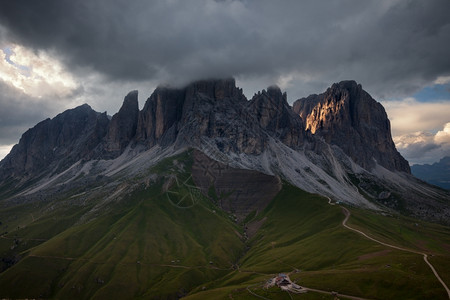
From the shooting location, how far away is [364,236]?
556ft

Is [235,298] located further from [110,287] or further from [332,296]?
[110,287]

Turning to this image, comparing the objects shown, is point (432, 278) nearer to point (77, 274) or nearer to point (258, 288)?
point (258, 288)

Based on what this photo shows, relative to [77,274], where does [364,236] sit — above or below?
above

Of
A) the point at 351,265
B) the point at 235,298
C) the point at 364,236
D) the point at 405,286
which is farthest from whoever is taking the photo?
the point at 364,236

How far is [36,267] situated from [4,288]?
19.2 metres

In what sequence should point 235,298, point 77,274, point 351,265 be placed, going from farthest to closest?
point 77,274 < point 351,265 < point 235,298

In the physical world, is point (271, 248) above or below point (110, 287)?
above

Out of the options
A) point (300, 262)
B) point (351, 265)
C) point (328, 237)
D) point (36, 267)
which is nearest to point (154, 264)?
point (36, 267)

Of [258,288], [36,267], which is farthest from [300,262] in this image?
[36,267]

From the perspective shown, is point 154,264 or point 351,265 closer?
point 351,265

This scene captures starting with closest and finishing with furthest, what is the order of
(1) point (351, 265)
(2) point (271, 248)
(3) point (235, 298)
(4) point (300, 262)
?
(3) point (235, 298)
(1) point (351, 265)
(4) point (300, 262)
(2) point (271, 248)

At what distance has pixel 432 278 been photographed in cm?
10019

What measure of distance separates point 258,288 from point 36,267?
149 meters

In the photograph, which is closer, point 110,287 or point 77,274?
point 110,287
